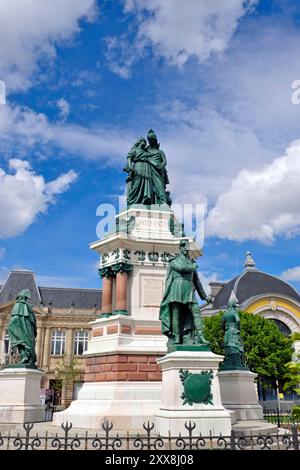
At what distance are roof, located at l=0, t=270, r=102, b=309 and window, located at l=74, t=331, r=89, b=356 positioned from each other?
13.2ft

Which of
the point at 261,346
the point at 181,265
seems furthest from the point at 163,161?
the point at 261,346

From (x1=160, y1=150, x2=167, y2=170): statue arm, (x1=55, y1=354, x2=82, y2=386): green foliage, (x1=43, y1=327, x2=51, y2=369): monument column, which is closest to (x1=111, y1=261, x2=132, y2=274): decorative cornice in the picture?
(x1=160, y1=150, x2=167, y2=170): statue arm

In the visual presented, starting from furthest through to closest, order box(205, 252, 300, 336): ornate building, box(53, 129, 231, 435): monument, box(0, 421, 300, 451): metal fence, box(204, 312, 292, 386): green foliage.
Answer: box(205, 252, 300, 336): ornate building
box(204, 312, 292, 386): green foliage
box(53, 129, 231, 435): monument
box(0, 421, 300, 451): metal fence

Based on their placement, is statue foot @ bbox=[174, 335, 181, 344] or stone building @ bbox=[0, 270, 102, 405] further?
stone building @ bbox=[0, 270, 102, 405]

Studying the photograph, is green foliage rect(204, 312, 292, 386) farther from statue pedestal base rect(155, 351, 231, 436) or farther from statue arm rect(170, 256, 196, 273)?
statue pedestal base rect(155, 351, 231, 436)

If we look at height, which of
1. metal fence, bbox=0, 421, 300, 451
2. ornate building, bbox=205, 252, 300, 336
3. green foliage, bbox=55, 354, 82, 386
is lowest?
metal fence, bbox=0, 421, 300, 451

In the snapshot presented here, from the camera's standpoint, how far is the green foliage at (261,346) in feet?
126

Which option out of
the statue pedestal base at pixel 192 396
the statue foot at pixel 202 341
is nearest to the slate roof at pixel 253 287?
the statue foot at pixel 202 341

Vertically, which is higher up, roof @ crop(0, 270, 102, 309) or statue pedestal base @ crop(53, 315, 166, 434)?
roof @ crop(0, 270, 102, 309)

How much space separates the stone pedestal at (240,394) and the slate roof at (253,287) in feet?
115

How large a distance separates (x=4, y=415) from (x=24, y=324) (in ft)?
10.4

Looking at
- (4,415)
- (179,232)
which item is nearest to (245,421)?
(179,232)

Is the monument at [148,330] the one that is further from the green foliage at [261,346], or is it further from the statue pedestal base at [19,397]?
the green foliage at [261,346]

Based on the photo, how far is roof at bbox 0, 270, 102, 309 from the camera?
56419 mm
